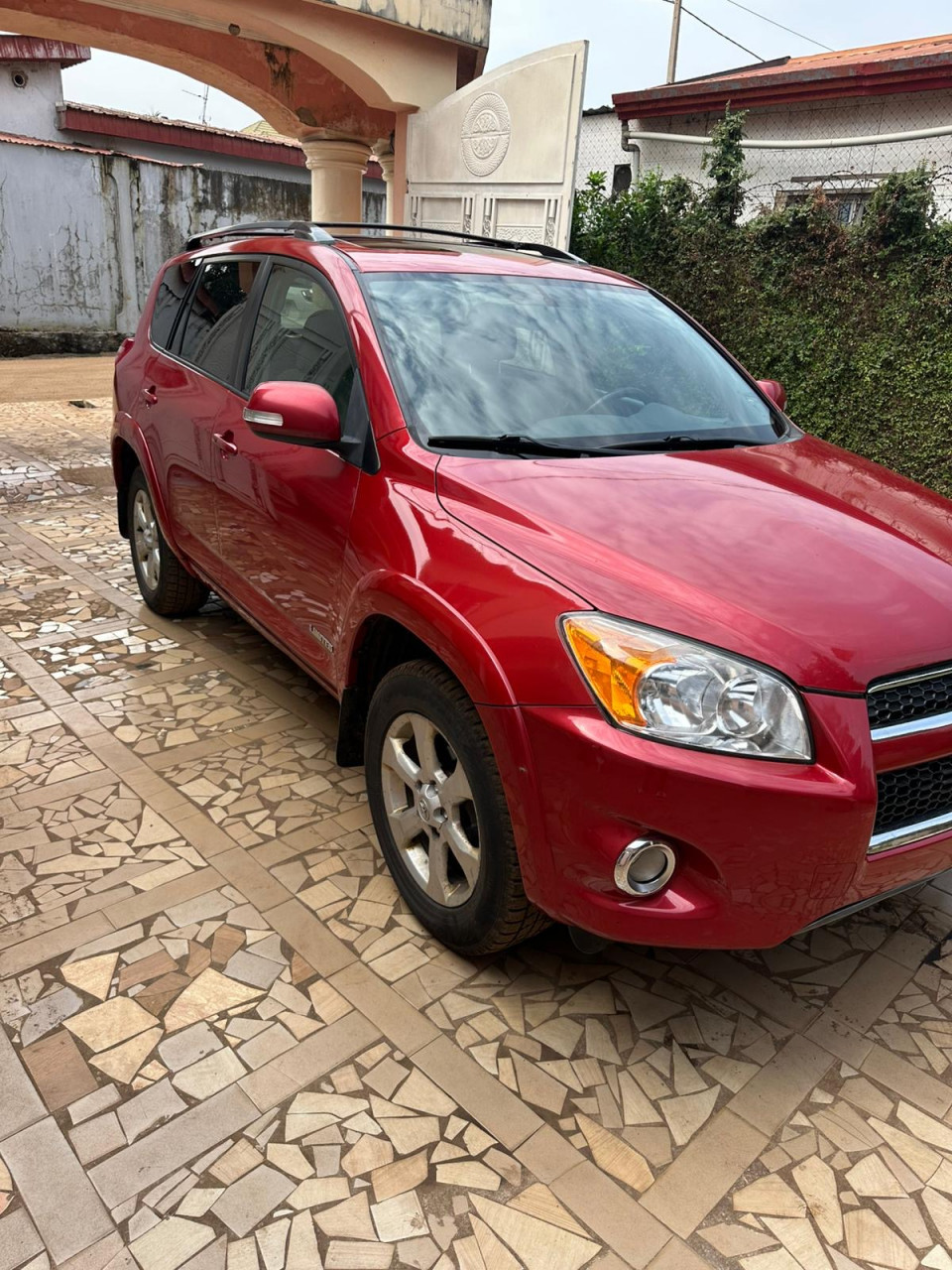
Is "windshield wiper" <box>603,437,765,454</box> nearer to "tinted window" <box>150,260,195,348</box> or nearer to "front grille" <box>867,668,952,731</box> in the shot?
"front grille" <box>867,668,952,731</box>

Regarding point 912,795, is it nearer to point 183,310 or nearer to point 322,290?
point 322,290

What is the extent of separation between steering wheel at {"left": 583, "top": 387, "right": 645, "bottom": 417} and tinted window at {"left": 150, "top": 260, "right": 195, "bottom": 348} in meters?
2.29

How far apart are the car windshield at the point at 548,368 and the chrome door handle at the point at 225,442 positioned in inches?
32.6

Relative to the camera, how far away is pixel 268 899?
2.69m

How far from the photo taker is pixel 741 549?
85.7 inches

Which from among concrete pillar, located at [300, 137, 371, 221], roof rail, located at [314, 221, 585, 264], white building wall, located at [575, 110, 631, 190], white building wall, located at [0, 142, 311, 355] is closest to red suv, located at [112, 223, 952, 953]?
roof rail, located at [314, 221, 585, 264]

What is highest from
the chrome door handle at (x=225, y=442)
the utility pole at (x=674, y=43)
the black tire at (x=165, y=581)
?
the utility pole at (x=674, y=43)

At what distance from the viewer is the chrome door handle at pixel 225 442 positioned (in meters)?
3.39

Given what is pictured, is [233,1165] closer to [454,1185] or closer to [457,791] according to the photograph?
[454,1185]

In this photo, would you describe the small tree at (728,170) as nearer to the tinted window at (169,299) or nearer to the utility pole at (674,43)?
the tinted window at (169,299)

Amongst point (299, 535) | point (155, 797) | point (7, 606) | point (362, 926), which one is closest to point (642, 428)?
point (299, 535)

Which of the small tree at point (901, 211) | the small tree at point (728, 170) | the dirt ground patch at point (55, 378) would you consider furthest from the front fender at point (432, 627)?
the dirt ground patch at point (55, 378)

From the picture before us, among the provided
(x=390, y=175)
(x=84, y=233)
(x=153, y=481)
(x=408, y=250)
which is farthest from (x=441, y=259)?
(x=84, y=233)

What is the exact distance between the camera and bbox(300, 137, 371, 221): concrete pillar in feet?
32.5
